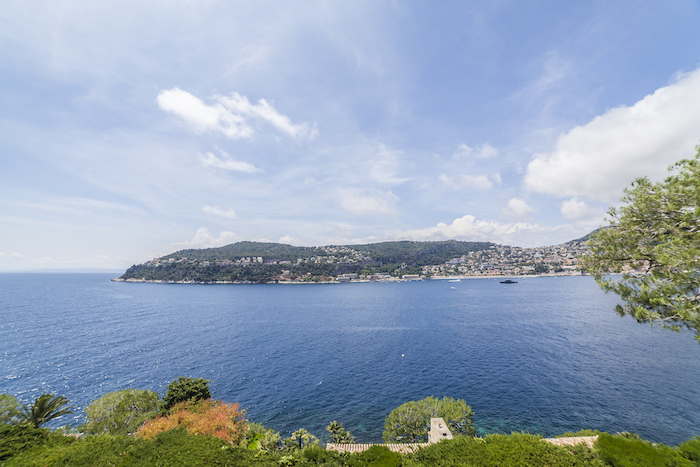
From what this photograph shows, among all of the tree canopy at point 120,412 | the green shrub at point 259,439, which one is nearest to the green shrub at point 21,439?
the green shrub at point 259,439

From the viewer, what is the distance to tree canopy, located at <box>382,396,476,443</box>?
21.8 metres

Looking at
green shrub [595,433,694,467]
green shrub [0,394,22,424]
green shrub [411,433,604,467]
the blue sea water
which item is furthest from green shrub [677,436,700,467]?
green shrub [0,394,22,424]

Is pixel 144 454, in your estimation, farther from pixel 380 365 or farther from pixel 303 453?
pixel 380 365

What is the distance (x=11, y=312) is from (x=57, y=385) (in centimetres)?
7113

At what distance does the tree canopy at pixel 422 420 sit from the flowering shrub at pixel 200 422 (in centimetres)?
1215

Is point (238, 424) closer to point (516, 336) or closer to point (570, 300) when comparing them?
point (516, 336)

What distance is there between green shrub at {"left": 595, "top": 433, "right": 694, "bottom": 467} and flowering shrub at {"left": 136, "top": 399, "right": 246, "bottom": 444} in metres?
19.9

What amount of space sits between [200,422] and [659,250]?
27.6 m

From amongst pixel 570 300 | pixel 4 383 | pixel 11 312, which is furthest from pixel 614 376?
pixel 11 312

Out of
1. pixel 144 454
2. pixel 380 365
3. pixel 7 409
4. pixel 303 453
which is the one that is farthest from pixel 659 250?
pixel 380 365

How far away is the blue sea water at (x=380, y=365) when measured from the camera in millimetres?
26328

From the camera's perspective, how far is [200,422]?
747 inches

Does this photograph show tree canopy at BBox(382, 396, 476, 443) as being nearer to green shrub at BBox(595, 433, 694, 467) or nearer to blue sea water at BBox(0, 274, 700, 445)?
blue sea water at BBox(0, 274, 700, 445)

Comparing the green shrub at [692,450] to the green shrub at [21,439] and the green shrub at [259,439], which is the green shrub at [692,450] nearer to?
the green shrub at [259,439]
